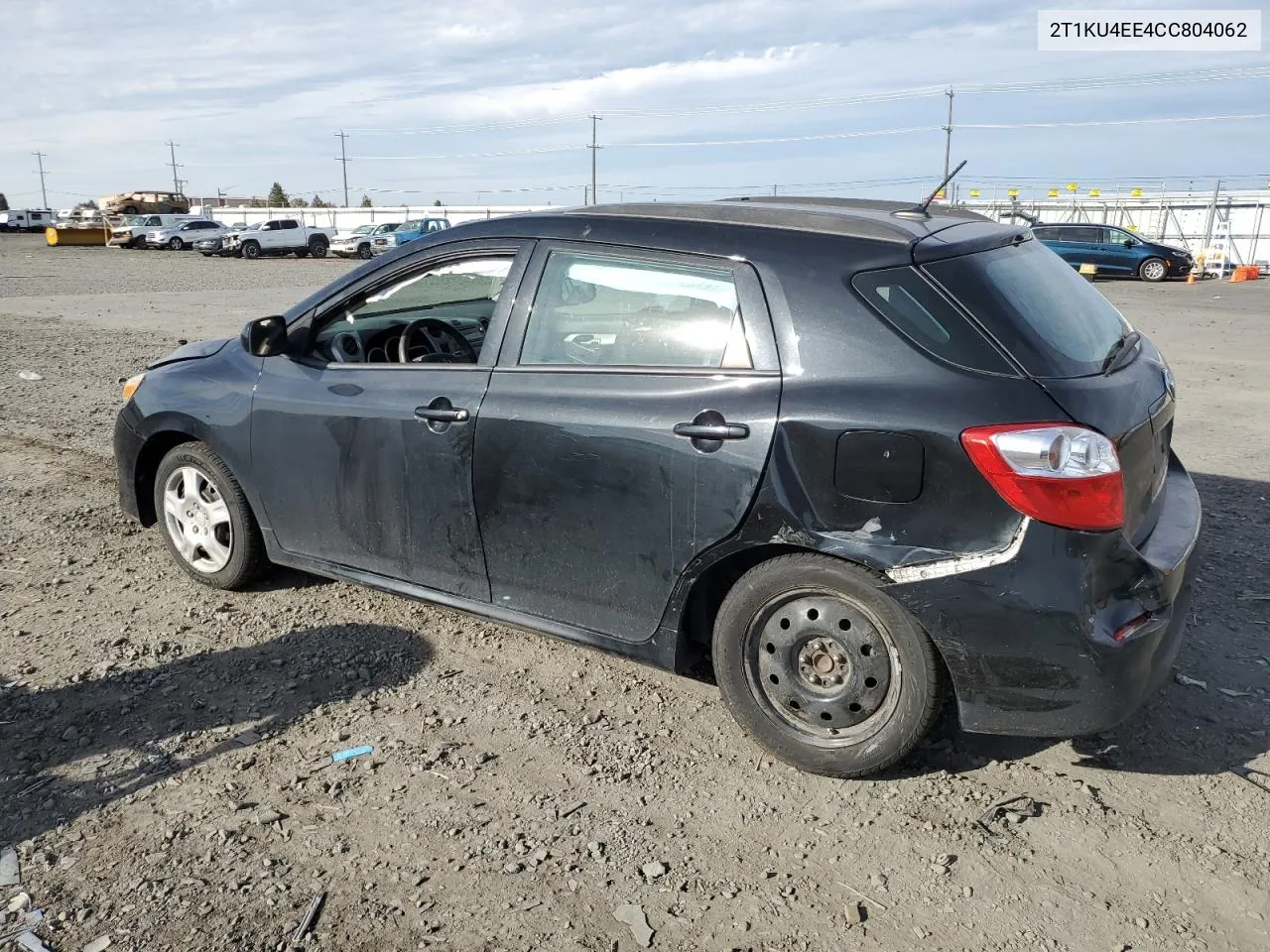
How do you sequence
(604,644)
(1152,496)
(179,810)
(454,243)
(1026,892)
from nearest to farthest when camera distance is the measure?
(1026,892) < (179,810) < (1152,496) < (604,644) < (454,243)

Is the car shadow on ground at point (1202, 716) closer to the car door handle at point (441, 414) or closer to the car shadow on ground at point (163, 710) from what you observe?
the car door handle at point (441, 414)

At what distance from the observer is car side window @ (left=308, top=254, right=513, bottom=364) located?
426cm

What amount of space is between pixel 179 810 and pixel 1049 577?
2.62 m

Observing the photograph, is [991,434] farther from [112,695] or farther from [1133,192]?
[1133,192]

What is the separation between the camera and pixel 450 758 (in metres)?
3.53

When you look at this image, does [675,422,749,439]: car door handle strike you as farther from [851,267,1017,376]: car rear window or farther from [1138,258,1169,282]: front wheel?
[1138,258,1169,282]: front wheel

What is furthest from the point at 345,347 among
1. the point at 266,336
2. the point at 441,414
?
the point at 441,414

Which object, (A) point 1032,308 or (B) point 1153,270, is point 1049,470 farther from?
(B) point 1153,270

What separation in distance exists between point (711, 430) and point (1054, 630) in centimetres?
114

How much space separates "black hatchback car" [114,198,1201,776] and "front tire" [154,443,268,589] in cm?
44

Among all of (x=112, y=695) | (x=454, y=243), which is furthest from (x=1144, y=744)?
(x=112, y=695)

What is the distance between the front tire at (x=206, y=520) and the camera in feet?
15.4

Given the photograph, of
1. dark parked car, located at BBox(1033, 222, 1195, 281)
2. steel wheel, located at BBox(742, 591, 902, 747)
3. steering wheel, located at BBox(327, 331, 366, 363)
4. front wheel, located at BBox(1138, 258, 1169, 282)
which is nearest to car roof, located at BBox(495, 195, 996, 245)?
steering wheel, located at BBox(327, 331, 366, 363)

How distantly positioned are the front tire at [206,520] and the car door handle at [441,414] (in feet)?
4.02
